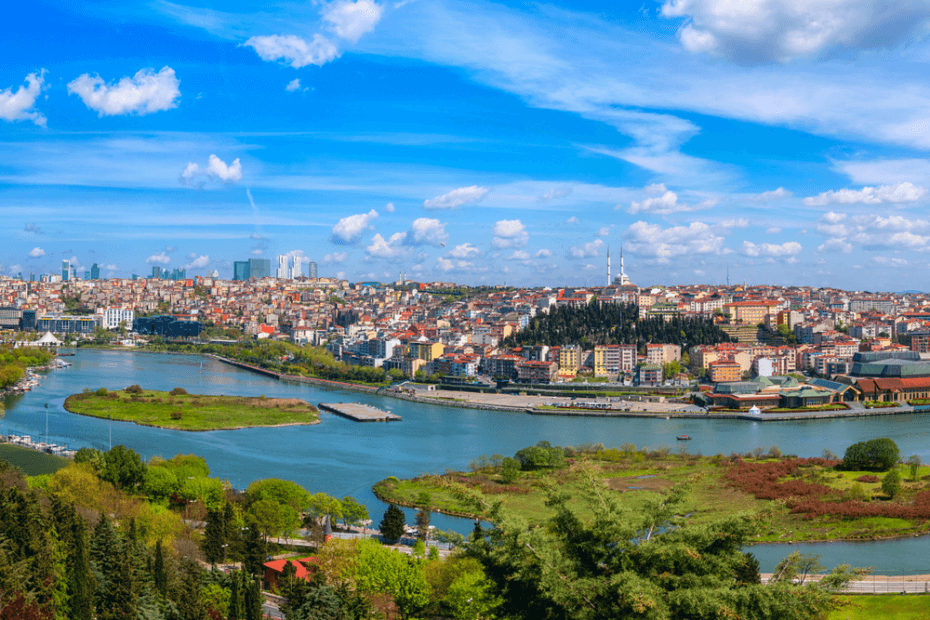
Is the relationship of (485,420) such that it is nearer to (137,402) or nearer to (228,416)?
(228,416)

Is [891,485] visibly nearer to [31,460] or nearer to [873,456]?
[873,456]

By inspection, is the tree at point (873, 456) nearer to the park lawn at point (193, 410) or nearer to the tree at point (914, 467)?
the tree at point (914, 467)

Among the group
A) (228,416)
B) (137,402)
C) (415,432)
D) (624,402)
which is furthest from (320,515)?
(624,402)

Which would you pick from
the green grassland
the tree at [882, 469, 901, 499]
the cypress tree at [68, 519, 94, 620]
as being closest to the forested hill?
the green grassland

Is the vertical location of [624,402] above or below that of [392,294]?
below

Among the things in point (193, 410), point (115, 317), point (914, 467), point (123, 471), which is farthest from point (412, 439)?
point (115, 317)

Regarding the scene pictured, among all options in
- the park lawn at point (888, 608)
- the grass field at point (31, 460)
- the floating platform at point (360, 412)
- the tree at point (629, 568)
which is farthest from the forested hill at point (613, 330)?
the tree at point (629, 568)

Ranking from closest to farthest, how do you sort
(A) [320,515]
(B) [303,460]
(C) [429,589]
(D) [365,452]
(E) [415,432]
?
(C) [429,589]
(A) [320,515]
(B) [303,460]
(D) [365,452]
(E) [415,432]
